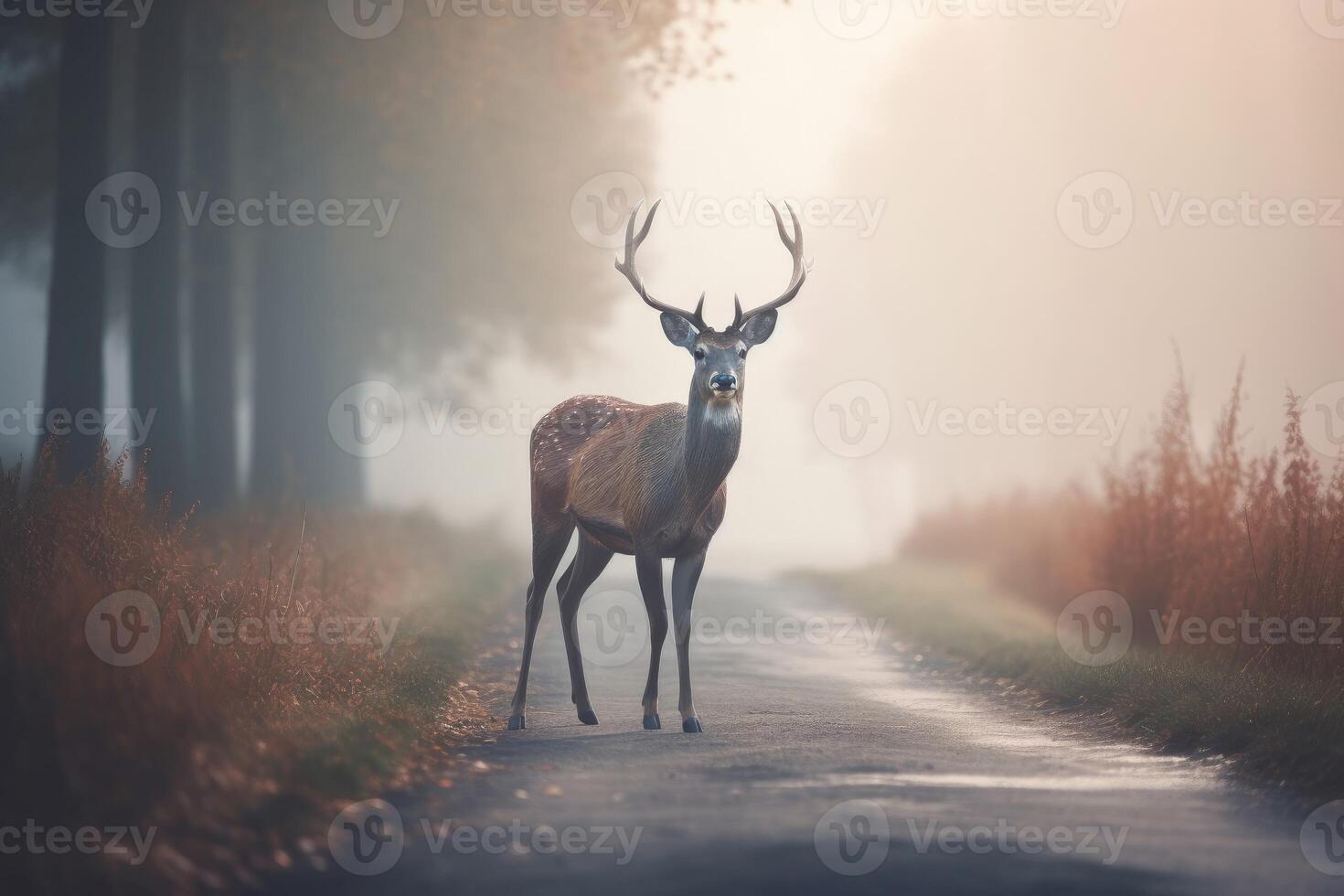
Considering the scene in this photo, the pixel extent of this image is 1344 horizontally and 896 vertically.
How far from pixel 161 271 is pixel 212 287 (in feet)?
11.5

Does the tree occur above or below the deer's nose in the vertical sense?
above

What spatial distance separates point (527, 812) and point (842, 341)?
4059 centimetres

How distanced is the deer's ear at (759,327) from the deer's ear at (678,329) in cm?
36

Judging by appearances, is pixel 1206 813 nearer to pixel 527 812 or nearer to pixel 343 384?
pixel 527 812

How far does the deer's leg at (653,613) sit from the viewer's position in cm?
1034

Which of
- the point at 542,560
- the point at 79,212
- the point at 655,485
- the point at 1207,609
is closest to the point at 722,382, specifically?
the point at 655,485

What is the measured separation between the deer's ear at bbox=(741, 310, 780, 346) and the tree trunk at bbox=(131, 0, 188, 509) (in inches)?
425

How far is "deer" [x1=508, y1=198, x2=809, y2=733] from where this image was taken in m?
9.98

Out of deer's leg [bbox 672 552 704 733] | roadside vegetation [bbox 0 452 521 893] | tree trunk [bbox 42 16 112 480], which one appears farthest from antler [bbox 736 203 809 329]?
tree trunk [bbox 42 16 112 480]

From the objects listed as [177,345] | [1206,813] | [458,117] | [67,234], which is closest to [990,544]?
[458,117]

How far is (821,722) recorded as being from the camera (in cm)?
1066

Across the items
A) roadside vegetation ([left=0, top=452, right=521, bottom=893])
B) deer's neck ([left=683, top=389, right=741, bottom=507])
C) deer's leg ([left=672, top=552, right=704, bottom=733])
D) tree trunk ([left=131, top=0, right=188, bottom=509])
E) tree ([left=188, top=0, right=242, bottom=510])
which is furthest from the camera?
tree ([left=188, top=0, right=242, bottom=510])

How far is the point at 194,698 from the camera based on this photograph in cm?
795

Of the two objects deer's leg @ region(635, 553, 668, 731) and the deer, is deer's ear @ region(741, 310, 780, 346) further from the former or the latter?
deer's leg @ region(635, 553, 668, 731)
